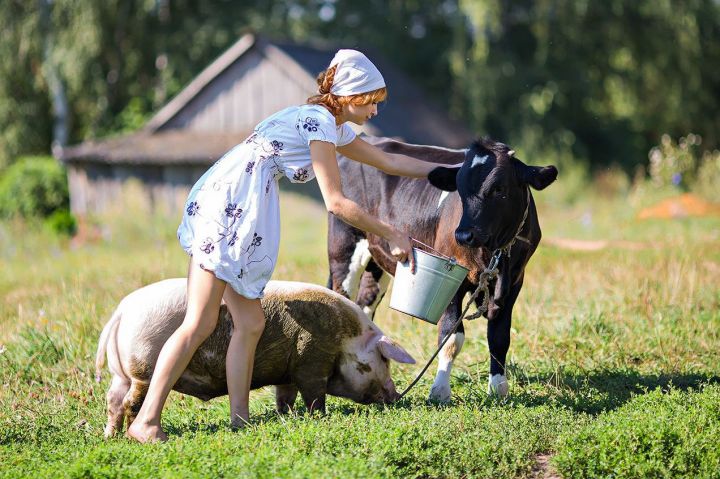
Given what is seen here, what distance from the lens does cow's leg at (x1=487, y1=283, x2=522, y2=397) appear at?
20.7 ft

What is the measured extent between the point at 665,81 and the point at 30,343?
91.1 feet

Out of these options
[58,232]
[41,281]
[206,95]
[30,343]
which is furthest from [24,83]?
[30,343]

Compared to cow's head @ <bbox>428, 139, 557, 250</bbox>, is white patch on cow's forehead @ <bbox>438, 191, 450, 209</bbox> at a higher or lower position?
lower

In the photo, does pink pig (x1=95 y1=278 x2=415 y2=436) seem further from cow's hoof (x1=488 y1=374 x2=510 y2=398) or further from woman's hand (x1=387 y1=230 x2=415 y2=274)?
woman's hand (x1=387 y1=230 x2=415 y2=274)

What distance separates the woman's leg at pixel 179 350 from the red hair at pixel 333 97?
115 centimetres

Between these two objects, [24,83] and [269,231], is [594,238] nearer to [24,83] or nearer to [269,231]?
[269,231]

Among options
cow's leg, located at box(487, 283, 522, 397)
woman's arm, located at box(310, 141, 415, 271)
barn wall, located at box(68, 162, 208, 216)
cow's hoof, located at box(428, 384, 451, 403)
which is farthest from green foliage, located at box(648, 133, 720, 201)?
woman's arm, located at box(310, 141, 415, 271)

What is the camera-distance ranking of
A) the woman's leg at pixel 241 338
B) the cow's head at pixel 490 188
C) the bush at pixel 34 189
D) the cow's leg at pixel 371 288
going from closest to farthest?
1. the woman's leg at pixel 241 338
2. the cow's head at pixel 490 188
3. the cow's leg at pixel 371 288
4. the bush at pixel 34 189

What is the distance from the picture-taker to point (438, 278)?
534cm

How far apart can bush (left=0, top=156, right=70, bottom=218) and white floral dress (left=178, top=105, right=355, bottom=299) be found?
23.2 meters

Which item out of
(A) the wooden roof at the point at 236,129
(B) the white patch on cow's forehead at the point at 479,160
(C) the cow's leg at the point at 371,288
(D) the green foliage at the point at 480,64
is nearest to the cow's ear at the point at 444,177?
(B) the white patch on cow's forehead at the point at 479,160

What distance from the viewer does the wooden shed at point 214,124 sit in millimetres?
26750

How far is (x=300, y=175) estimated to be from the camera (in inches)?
211

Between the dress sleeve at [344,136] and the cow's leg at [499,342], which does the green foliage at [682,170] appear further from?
the dress sleeve at [344,136]
